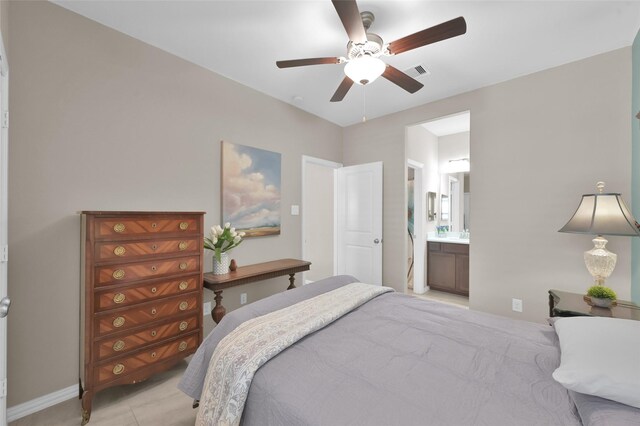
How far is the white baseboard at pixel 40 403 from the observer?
5.95 ft

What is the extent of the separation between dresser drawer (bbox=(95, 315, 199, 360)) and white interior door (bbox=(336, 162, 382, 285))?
2.50m

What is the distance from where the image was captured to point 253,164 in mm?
3252

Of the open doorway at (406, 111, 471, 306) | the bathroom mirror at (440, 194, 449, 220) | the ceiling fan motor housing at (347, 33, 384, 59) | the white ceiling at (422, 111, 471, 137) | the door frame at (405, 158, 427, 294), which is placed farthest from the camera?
the bathroom mirror at (440, 194, 449, 220)

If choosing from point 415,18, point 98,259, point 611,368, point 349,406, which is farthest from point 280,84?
point 611,368

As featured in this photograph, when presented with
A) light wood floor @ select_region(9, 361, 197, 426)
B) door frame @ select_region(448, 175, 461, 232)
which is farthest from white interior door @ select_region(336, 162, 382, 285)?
light wood floor @ select_region(9, 361, 197, 426)

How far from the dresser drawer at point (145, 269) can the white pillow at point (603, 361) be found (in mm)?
2291

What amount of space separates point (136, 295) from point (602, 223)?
3344 millimetres

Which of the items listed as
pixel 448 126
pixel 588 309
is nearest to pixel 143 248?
pixel 588 309

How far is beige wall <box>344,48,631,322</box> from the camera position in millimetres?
2479

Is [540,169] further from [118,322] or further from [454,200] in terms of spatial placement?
[118,322]

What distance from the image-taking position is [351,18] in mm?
1581

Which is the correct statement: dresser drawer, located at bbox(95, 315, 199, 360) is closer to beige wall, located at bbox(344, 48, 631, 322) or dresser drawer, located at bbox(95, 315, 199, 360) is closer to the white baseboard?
the white baseboard

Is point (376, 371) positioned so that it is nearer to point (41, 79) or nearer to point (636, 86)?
point (41, 79)

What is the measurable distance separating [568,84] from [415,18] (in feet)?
5.97
